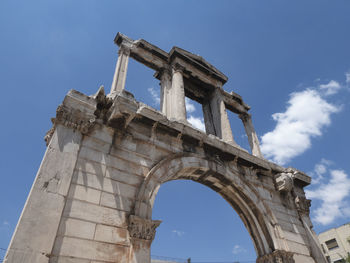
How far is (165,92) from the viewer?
1091cm

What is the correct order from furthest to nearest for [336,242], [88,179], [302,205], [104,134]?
[336,242] → [302,205] → [104,134] → [88,179]

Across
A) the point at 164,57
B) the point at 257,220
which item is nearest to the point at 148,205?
the point at 257,220

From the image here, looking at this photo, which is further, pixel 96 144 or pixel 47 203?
pixel 96 144

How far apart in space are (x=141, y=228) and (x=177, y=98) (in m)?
5.57

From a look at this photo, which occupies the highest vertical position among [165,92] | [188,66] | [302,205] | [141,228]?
[188,66]

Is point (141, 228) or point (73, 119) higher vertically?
point (73, 119)

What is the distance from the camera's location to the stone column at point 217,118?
1065cm

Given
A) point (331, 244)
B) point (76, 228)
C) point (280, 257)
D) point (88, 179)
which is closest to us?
point (76, 228)

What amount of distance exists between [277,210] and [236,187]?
73.8 inches

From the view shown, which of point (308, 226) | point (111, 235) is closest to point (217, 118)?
point (308, 226)

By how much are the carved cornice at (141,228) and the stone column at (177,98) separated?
4266 millimetres

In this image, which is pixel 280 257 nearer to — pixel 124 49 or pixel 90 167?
pixel 90 167

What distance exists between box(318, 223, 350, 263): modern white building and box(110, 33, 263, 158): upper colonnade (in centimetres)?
3375

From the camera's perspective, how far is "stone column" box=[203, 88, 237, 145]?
10648 mm
